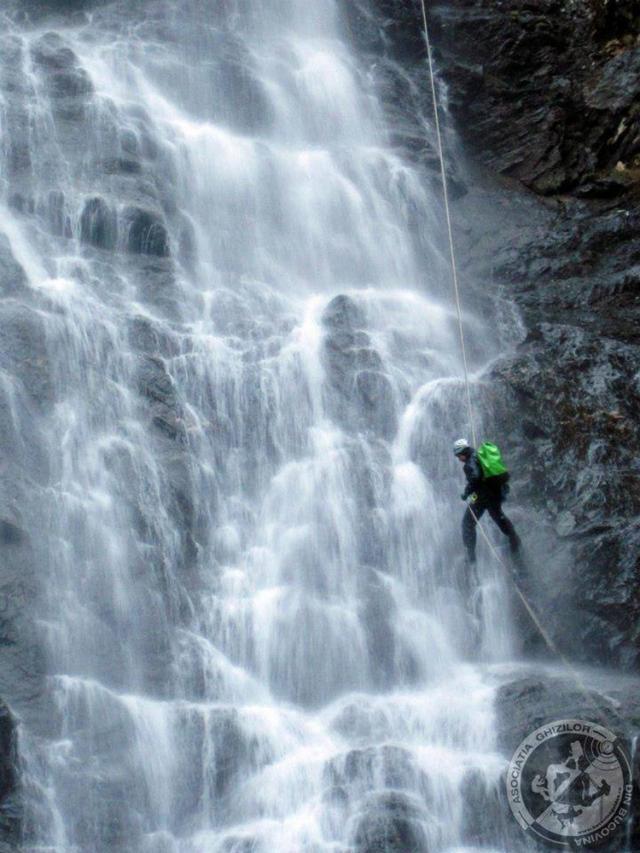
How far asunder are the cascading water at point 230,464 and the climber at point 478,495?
670mm

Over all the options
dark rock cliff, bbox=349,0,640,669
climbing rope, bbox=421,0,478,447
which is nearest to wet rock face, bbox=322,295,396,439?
climbing rope, bbox=421,0,478,447

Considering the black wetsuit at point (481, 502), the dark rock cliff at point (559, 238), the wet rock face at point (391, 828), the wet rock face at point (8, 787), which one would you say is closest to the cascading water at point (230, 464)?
the wet rock face at point (391, 828)

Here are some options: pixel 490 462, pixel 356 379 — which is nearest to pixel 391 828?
pixel 490 462

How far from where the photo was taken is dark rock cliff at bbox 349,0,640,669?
12.3m

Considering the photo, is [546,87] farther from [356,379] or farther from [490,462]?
[490,462]

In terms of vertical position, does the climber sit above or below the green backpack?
below

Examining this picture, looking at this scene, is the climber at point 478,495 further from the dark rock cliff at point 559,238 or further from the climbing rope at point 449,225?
the climbing rope at point 449,225

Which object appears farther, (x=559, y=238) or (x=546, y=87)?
(x=546, y=87)

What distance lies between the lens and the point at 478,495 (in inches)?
470

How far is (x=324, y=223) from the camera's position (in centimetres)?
1784

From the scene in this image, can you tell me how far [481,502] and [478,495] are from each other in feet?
0.33

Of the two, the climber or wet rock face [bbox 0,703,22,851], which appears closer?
wet rock face [bbox 0,703,22,851]

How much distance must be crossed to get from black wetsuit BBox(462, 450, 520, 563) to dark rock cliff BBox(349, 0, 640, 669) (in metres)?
0.76

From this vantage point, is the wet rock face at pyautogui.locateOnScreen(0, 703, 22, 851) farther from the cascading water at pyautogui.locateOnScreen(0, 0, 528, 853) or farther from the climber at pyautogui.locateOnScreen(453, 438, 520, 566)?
the climber at pyautogui.locateOnScreen(453, 438, 520, 566)
